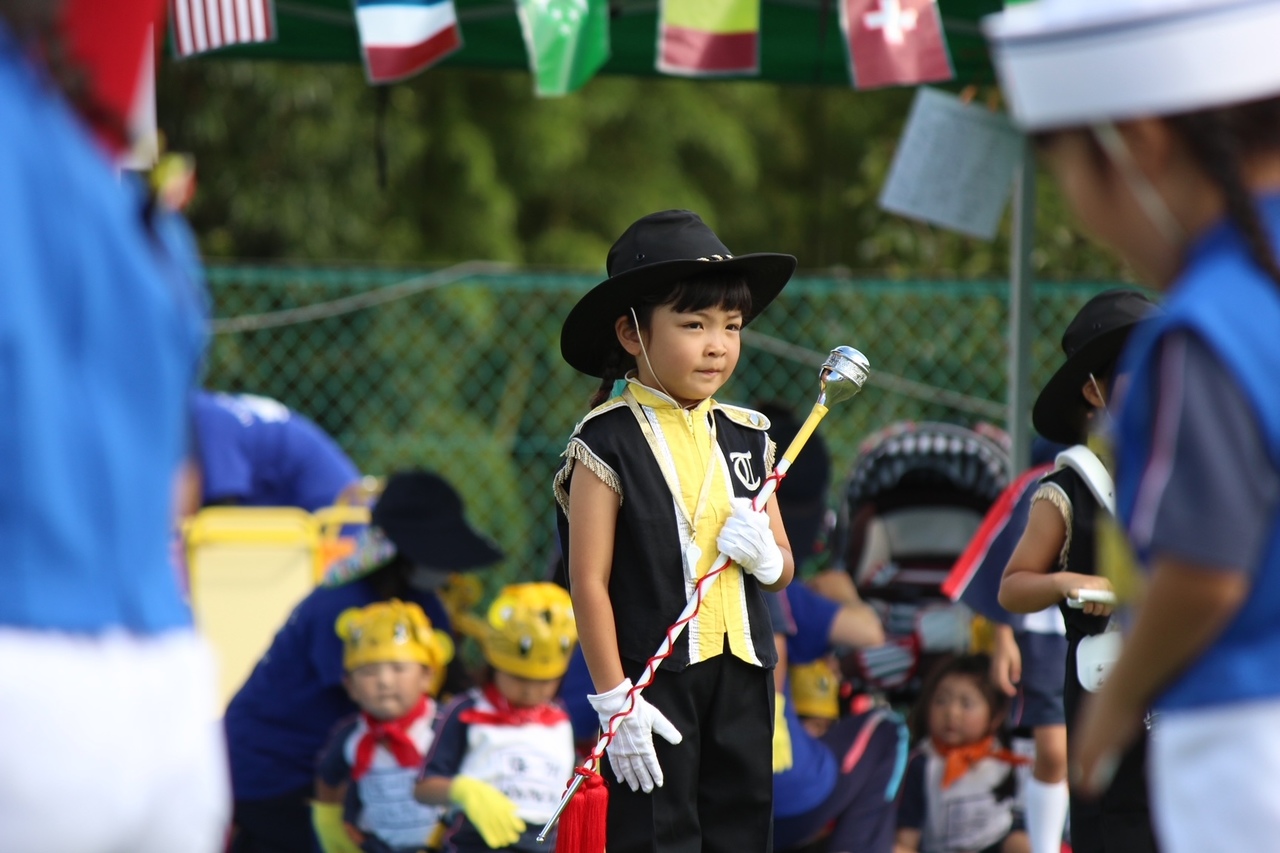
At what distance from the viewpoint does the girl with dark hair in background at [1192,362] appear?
1577mm

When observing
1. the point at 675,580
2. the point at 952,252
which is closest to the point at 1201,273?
the point at 675,580

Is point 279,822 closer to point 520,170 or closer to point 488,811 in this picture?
point 488,811

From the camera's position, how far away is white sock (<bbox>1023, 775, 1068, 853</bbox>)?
432 centimetres

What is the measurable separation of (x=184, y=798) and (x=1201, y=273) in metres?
1.13

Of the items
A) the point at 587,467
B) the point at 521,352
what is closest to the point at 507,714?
the point at 587,467

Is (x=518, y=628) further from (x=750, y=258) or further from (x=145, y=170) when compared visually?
(x=145, y=170)

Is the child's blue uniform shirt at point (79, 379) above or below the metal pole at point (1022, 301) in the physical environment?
above

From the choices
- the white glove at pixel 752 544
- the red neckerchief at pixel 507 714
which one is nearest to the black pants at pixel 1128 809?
the white glove at pixel 752 544

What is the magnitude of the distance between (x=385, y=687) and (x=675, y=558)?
5.18ft

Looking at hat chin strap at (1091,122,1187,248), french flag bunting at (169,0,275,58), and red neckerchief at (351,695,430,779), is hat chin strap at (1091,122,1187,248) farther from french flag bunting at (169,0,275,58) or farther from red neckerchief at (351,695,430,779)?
french flag bunting at (169,0,275,58)

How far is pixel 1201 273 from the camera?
1.66m

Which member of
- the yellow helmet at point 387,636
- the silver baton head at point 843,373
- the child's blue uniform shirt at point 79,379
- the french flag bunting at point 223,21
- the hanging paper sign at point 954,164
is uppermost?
the french flag bunting at point 223,21

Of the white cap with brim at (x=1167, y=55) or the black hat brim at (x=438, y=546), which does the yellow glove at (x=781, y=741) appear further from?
the white cap with brim at (x=1167, y=55)

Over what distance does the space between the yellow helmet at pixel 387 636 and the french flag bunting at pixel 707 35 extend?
1751 mm
